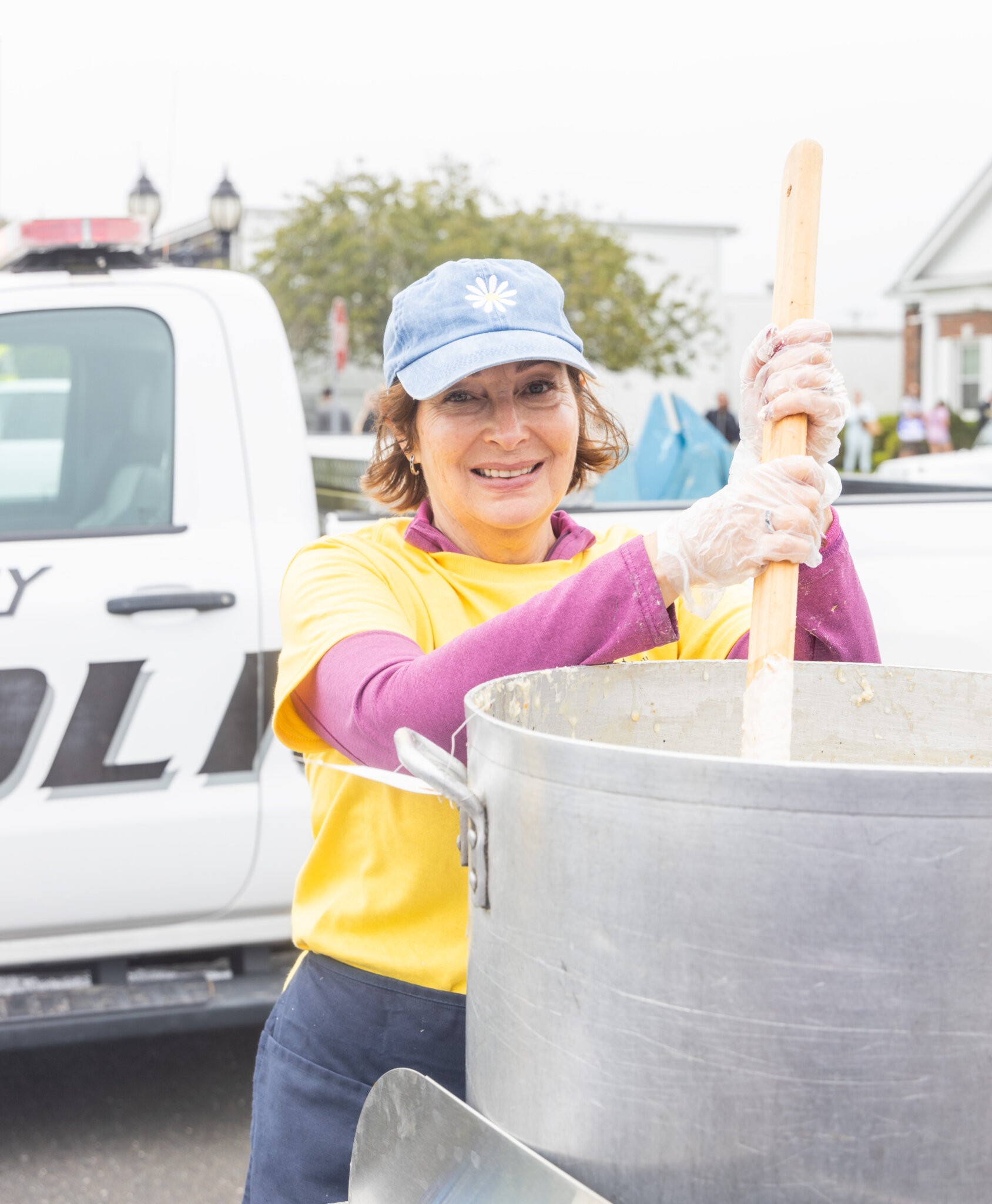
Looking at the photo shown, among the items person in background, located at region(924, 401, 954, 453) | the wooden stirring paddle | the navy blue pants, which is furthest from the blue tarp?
person in background, located at region(924, 401, 954, 453)

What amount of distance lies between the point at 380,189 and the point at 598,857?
26583mm

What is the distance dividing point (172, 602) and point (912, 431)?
63.8 feet

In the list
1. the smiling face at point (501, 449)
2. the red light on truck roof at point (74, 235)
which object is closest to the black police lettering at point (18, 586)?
the red light on truck roof at point (74, 235)

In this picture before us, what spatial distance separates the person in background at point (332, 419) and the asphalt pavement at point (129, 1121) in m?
5.20

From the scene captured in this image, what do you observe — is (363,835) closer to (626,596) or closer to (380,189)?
(626,596)

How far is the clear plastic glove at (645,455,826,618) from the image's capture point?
50.1 inches

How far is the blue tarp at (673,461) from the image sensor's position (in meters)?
5.76

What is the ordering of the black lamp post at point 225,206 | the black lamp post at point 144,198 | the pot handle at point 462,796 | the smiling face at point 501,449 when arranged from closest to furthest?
the pot handle at point 462,796
the smiling face at point 501,449
the black lamp post at point 144,198
the black lamp post at point 225,206

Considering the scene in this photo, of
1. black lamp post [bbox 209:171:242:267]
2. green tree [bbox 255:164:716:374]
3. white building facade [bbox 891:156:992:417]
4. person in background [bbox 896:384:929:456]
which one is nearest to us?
black lamp post [bbox 209:171:242:267]

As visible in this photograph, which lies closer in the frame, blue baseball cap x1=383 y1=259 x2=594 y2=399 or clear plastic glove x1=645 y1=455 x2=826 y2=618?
clear plastic glove x1=645 y1=455 x2=826 y2=618

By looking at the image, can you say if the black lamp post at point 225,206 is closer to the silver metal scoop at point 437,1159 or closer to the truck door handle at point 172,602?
the truck door handle at point 172,602

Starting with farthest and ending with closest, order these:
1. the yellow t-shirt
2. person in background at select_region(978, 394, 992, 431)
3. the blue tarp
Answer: person in background at select_region(978, 394, 992, 431) < the blue tarp < the yellow t-shirt

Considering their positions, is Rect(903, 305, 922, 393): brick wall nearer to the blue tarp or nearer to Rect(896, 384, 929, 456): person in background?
Rect(896, 384, 929, 456): person in background

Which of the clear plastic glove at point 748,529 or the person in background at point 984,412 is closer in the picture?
the clear plastic glove at point 748,529
